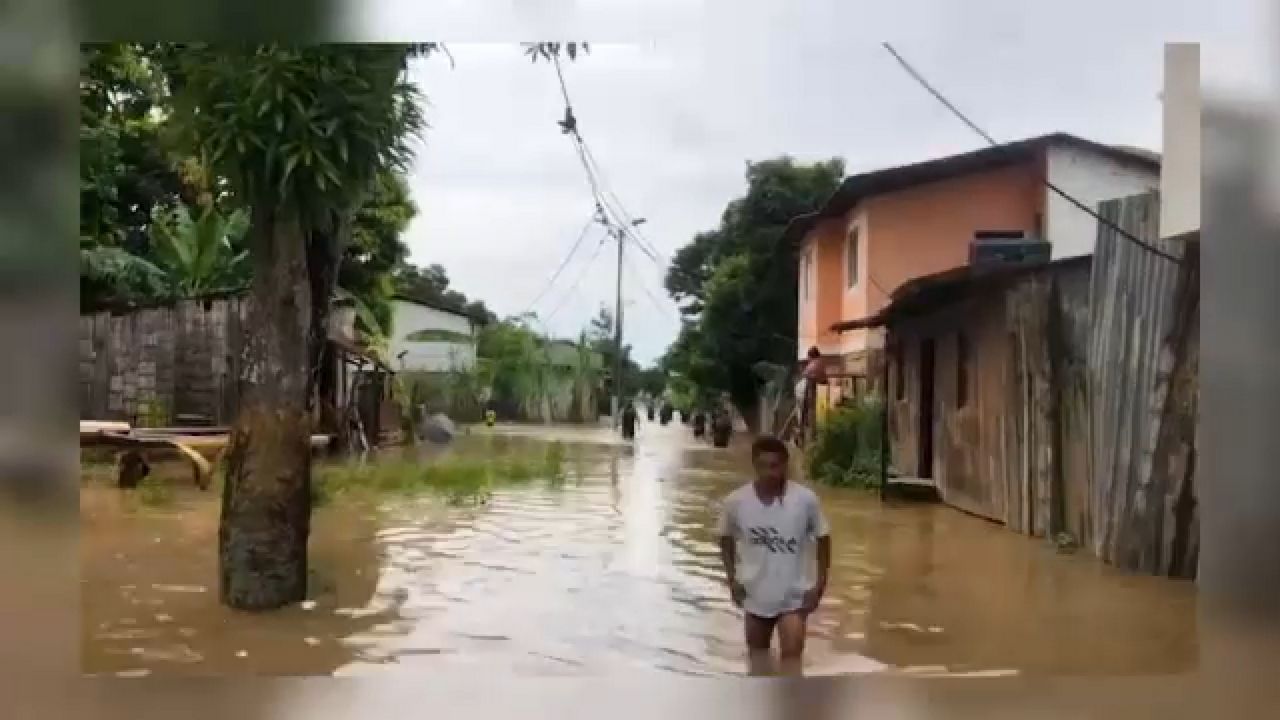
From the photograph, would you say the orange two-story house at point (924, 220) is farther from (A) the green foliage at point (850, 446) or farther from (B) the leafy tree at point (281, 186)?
(B) the leafy tree at point (281, 186)

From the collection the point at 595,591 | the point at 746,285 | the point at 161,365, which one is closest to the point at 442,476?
→ the point at 161,365

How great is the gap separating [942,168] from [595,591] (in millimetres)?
4086

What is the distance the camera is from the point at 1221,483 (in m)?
7.06

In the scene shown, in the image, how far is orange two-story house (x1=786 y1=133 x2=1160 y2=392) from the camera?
9.48 meters

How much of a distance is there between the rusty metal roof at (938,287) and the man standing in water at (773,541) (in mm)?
4921

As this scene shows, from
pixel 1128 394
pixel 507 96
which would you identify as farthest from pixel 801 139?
pixel 1128 394

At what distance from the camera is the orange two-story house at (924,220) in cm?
948

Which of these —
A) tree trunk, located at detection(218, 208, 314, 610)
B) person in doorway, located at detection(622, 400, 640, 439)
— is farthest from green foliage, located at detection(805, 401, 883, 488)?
tree trunk, located at detection(218, 208, 314, 610)

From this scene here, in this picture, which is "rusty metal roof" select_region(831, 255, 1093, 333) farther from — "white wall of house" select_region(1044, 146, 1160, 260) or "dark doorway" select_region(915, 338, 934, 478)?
"dark doorway" select_region(915, 338, 934, 478)

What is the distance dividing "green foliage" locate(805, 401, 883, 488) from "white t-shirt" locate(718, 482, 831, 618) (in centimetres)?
456

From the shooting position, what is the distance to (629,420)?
32.6ft

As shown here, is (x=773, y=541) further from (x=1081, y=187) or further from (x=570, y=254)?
(x=1081, y=187)

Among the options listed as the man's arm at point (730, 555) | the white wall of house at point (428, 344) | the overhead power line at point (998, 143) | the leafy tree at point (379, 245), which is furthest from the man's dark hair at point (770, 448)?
the white wall of house at point (428, 344)

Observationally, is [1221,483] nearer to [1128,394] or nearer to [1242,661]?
[1242,661]
